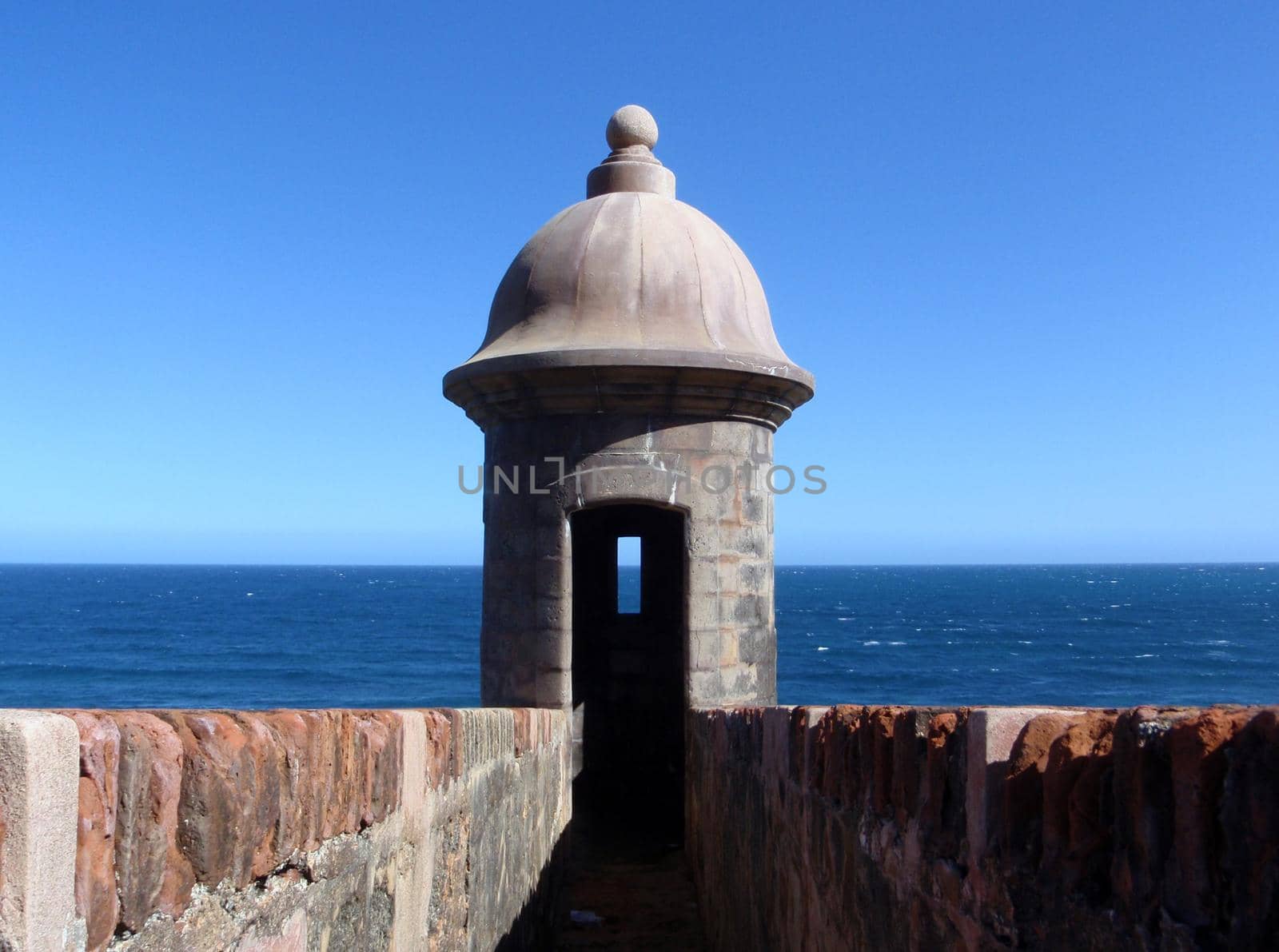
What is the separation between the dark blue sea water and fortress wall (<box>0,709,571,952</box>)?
33.8 m

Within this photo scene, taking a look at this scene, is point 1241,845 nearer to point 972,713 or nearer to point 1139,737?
point 1139,737

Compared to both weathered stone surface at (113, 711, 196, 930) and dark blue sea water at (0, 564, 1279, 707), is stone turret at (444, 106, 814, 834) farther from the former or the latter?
dark blue sea water at (0, 564, 1279, 707)

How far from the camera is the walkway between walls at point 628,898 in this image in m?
6.29

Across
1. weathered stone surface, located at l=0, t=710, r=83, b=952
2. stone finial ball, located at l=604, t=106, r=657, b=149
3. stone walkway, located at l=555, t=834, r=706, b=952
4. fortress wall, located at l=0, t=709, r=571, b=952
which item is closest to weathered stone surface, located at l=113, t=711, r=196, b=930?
fortress wall, located at l=0, t=709, r=571, b=952

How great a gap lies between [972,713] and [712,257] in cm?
628

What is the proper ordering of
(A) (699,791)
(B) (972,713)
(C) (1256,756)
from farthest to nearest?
(A) (699,791) → (B) (972,713) → (C) (1256,756)

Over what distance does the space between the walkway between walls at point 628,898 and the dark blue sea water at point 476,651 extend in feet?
91.8

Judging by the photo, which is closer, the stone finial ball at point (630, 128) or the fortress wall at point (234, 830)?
the fortress wall at point (234, 830)

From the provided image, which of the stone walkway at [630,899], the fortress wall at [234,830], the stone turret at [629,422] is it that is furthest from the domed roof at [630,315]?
the fortress wall at [234,830]

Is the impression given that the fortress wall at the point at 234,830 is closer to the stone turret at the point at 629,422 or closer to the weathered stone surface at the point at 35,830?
the weathered stone surface at the point at 35,830

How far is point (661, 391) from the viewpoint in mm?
7234

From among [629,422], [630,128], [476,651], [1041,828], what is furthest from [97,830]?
[476,651]

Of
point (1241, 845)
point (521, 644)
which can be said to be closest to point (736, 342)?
point (521, 644)

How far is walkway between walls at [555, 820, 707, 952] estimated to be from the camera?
629 centimetres
